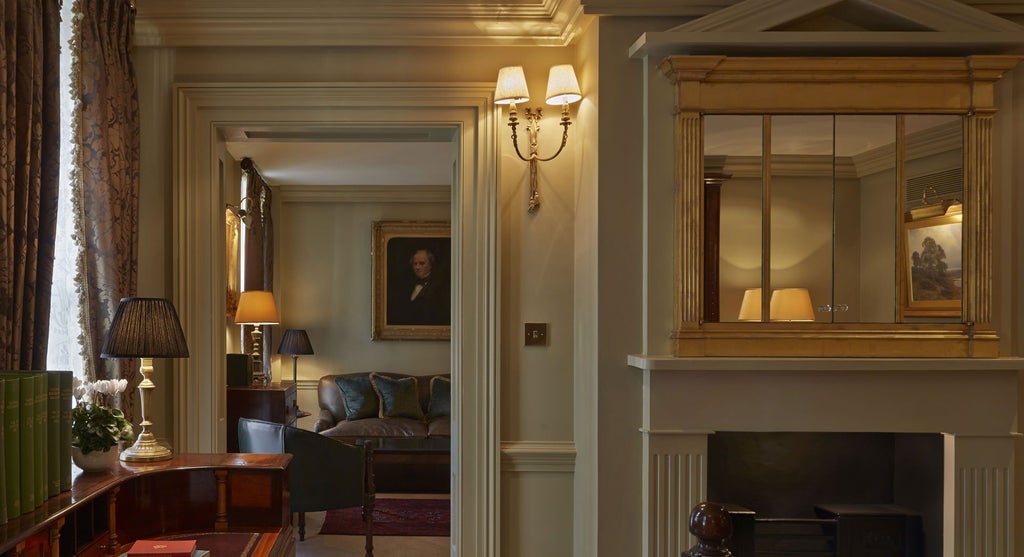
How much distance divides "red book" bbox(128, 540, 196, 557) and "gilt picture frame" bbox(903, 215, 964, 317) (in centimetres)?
241

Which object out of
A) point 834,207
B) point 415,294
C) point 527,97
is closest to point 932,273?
point 834,207

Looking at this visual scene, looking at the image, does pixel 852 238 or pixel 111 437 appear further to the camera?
pixel 852 238

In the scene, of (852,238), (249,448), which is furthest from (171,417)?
(852,238)

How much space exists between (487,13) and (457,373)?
148 centimetres

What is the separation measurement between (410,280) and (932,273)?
5.75 meters

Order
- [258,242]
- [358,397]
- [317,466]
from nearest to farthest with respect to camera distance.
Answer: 1. [317,466]
2. [258,242]
3. [358,397]

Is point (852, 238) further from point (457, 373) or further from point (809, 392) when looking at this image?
point (457, 373)

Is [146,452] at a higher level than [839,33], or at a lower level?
lower

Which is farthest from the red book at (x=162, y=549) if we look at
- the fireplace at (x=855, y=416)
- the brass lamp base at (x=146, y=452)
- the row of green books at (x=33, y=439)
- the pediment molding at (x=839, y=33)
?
the pediment molding at (x=839, y=33)

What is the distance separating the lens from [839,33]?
288cm

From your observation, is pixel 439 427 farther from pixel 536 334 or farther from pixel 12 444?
pixel 12 444

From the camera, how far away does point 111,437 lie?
2.28 meters

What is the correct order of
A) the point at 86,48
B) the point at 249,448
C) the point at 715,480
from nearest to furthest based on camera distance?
1. the point at 86,48
2. the point at 715,480
3. the point at 249,448

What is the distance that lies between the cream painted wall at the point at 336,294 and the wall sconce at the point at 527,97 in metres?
4.79
